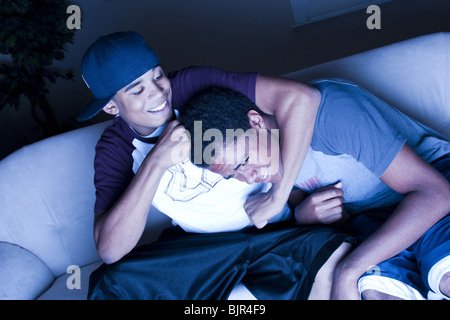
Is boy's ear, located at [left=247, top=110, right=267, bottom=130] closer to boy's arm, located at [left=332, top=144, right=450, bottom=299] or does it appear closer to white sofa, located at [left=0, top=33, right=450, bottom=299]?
boy's arm, located at [left=332, top=144, right=450, bottom=299]

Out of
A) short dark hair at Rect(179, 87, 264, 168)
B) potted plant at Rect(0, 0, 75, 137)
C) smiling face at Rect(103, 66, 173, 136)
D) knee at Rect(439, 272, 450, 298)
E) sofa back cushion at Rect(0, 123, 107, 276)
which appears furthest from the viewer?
potted plant at Rect(0, 0, 75, 137)

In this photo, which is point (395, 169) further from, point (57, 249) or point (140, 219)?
point (57, 249)

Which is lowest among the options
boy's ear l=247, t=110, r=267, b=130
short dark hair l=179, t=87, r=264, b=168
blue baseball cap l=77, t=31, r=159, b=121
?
boy's ear l=247, t=110, r=267, b=130

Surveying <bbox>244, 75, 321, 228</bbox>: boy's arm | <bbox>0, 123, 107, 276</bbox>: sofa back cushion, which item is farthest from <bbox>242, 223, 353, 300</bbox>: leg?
<bbox>0, 123, 107, 276</bbox>: sofa back cushion

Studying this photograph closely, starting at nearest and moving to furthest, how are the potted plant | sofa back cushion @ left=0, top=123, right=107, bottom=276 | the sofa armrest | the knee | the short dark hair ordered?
1. the knee
2. the short dark hair
3. the sofa armrest
4. sofa back cushion @ left=0, top=123, right=107, bottom=276
5. the potted plant

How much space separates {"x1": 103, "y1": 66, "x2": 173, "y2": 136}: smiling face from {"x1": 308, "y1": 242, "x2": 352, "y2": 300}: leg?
64 cm

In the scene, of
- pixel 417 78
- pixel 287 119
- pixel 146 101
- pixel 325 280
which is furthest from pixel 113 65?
pixel 417 78

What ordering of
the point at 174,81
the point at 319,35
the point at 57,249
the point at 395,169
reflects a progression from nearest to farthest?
the point at 395,169 → the point at 174,81 → the point at 57,249 → the point at 319,35

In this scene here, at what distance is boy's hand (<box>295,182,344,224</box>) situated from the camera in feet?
4.19

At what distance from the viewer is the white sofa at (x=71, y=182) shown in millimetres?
1491

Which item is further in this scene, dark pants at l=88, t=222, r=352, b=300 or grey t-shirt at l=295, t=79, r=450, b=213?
dark pants at l=88, t=222, r=352, b=300
